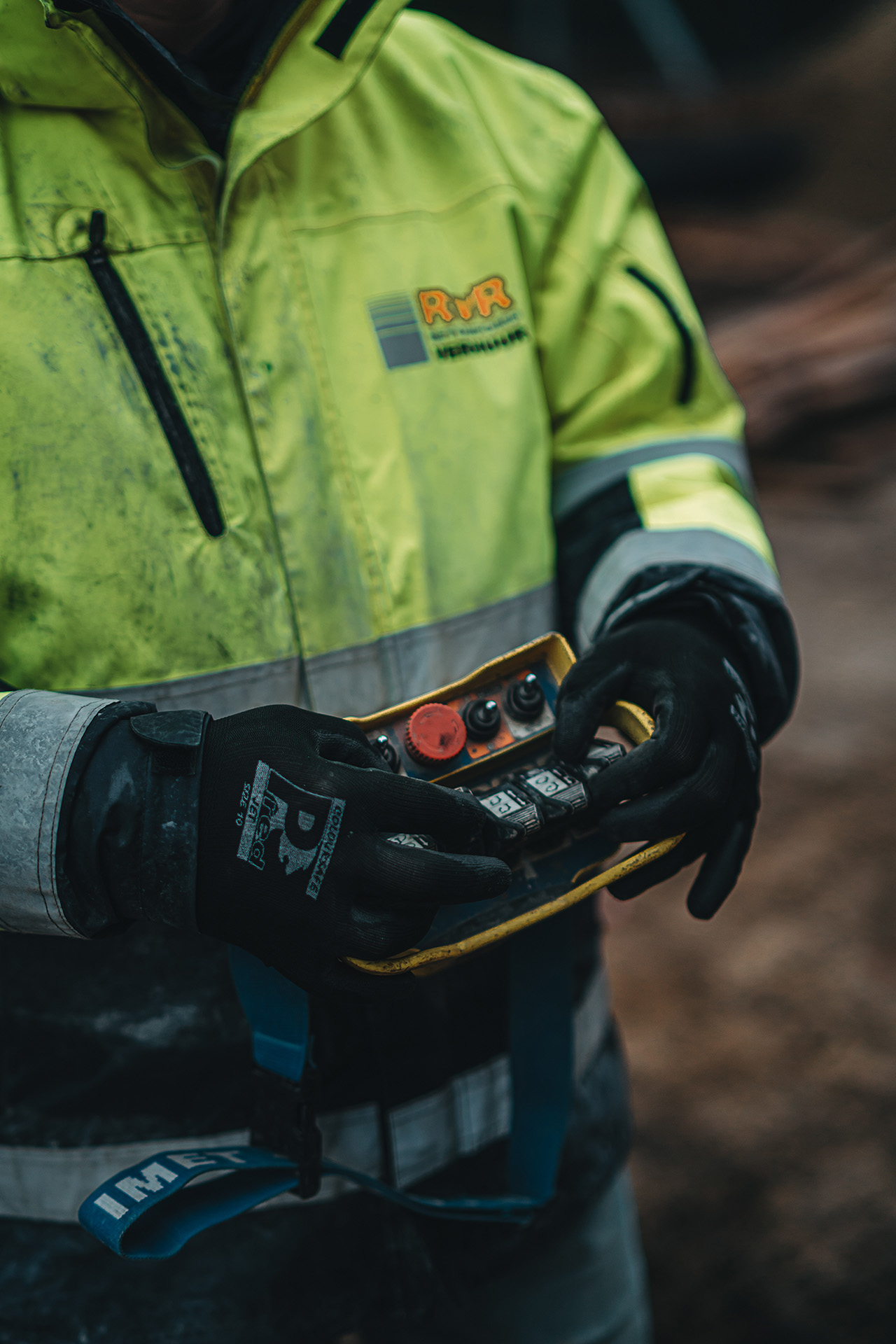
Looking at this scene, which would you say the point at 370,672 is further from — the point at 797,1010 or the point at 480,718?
the point at 797,1010

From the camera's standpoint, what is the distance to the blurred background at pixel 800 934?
2.03m

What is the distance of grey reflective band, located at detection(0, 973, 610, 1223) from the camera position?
1.00 m

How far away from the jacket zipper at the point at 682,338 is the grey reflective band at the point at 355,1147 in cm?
75

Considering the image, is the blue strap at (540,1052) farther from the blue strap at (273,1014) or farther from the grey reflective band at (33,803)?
the grey reflective band at (33,803)

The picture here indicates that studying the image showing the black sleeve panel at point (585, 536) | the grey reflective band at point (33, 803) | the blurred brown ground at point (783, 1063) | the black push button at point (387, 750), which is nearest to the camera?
the grey reflective band at point (33, 803)

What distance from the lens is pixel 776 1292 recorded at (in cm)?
198

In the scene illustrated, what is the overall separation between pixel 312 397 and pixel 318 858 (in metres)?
0.45

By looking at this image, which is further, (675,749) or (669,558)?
(669,558)

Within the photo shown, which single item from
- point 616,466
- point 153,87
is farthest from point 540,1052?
point 153,87

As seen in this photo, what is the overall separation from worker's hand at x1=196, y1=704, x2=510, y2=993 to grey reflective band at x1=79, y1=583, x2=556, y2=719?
108 mm

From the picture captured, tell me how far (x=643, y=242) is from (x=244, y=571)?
653 millimetres

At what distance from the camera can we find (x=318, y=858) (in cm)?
85

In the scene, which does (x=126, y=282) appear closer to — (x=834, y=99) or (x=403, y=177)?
(x=403, y=177)

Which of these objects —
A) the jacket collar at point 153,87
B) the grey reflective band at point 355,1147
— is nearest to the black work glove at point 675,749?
the grey reflective band at point 355,1147
